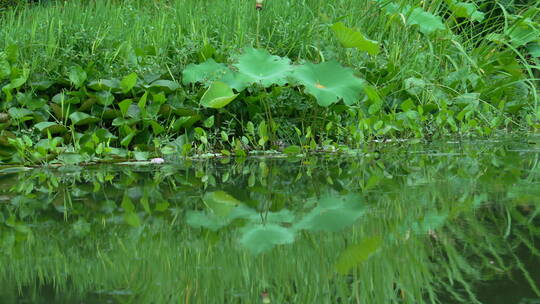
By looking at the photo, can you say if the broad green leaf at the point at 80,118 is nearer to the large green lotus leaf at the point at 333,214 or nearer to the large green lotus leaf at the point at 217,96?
the large green lotus leaf at the point at 217,96

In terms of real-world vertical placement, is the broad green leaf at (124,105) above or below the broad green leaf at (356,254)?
above

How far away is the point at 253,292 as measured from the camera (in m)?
1.23

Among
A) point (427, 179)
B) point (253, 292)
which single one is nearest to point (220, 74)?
point (427, 179)

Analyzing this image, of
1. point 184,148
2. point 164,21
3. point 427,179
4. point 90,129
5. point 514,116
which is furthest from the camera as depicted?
point 514,116

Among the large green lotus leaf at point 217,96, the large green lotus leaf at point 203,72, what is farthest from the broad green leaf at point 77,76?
the large green lotus leaf at point 217,96

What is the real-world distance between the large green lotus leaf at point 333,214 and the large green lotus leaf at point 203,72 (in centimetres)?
157

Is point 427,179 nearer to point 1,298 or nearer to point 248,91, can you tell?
point 248,91

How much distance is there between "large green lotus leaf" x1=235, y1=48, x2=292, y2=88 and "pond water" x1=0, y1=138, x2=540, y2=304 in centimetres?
66

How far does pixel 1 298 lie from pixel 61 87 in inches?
105

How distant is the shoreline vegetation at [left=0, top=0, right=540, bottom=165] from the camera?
3.48 m

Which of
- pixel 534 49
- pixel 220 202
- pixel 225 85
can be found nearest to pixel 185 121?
pixel 225 85

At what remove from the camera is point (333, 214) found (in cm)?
195

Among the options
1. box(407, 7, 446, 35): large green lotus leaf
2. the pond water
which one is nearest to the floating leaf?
the pond water

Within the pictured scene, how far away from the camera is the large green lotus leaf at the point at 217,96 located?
11.4ft
